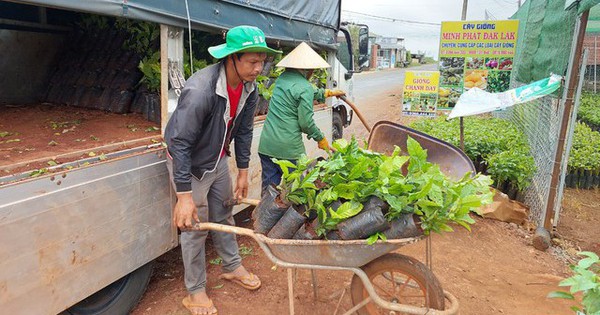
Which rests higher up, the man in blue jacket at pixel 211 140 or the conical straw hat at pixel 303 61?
the conical straw hat at pixel 303 61

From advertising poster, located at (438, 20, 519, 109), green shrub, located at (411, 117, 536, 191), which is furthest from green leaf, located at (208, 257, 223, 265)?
advertising poster, located at (438, 20, 519, 109)

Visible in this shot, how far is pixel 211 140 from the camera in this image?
2904 millimetres

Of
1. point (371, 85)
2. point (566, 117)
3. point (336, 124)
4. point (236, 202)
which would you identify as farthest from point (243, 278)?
point (371, 85)

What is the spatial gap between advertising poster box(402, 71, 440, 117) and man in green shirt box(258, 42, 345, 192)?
5.30 metres

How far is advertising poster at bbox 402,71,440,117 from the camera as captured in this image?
8.88 meters

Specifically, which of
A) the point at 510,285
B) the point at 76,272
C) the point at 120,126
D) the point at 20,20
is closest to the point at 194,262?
the point at 76,272

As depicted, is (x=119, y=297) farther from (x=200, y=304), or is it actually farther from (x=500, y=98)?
(x=500, y=98)

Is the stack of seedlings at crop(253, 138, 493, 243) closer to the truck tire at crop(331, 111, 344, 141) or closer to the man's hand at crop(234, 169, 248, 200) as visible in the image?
the man's hand at crop(234, 169, 248, 200)

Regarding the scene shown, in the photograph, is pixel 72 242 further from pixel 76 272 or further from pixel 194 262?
pixel 194 262

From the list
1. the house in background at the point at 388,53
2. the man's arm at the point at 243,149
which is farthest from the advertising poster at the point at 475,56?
the house in background at the point at 388,53

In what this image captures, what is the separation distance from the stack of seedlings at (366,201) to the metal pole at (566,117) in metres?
2.44

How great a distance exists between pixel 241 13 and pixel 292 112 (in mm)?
1002

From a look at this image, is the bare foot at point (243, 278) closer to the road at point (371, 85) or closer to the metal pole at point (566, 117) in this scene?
the metal pole at point (566, 117)

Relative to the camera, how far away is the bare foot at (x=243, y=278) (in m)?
3.54
